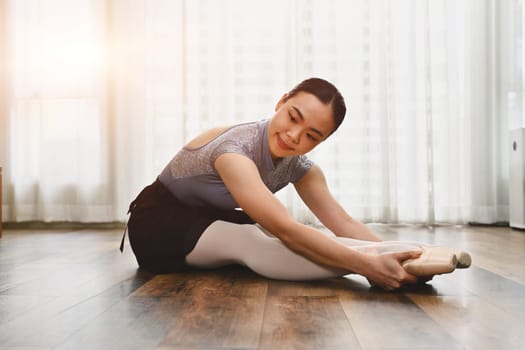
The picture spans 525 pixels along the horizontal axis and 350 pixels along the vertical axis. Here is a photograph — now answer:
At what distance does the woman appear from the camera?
A: 51.8 inches

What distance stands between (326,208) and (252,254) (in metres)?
0.35

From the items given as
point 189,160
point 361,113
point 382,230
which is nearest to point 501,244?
point 382,230

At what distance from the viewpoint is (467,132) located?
3.32 meters

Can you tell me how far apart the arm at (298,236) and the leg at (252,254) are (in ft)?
0.13

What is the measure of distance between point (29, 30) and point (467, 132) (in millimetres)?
2884

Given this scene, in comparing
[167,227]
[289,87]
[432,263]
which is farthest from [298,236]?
[289,87]

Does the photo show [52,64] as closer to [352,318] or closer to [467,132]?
[467,132]

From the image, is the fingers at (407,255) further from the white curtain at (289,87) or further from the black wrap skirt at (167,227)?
the white curtain at (289,87)

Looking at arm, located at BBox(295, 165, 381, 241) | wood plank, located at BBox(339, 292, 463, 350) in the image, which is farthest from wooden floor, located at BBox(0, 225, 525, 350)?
arm, located at BBox(295, 165, 381, 241)

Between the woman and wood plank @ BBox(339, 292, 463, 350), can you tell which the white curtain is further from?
wood plank @ BBox(339, 292, 463, 350)

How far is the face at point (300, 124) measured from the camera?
1395 mm

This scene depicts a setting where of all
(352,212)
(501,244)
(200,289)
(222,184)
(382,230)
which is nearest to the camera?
(200,289)

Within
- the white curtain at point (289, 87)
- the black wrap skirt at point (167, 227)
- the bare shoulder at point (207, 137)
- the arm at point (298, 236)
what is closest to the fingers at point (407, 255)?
the arm at point (298, 236)

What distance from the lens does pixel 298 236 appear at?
52.2 inches
